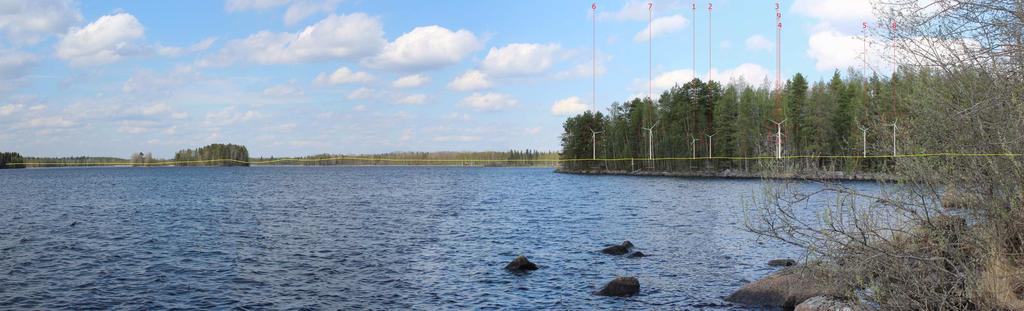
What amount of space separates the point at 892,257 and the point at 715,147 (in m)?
131

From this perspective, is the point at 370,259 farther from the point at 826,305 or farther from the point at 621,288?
the point at 826,305

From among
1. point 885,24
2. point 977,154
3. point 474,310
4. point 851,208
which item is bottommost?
point 474,310

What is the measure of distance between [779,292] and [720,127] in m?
119

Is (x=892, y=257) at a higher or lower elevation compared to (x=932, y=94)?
lower

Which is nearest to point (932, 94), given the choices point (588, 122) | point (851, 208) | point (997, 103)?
point (997, 103)

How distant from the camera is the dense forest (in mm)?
112562

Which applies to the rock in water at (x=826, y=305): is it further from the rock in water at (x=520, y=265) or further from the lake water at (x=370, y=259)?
the rock in water at (x=520, y=265)

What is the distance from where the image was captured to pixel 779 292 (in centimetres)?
1873

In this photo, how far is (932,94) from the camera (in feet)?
42.8

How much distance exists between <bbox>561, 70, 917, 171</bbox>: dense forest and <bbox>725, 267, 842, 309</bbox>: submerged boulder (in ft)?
240

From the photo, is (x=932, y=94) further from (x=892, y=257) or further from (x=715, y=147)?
(x=715, y=147)

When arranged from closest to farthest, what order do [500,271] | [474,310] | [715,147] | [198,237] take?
1. [474,310]
2. [500,271]
3. [198,237]
4. [715,147]

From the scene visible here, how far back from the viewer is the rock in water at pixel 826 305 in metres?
13.7

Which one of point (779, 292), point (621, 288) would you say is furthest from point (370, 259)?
point (779, 292)
